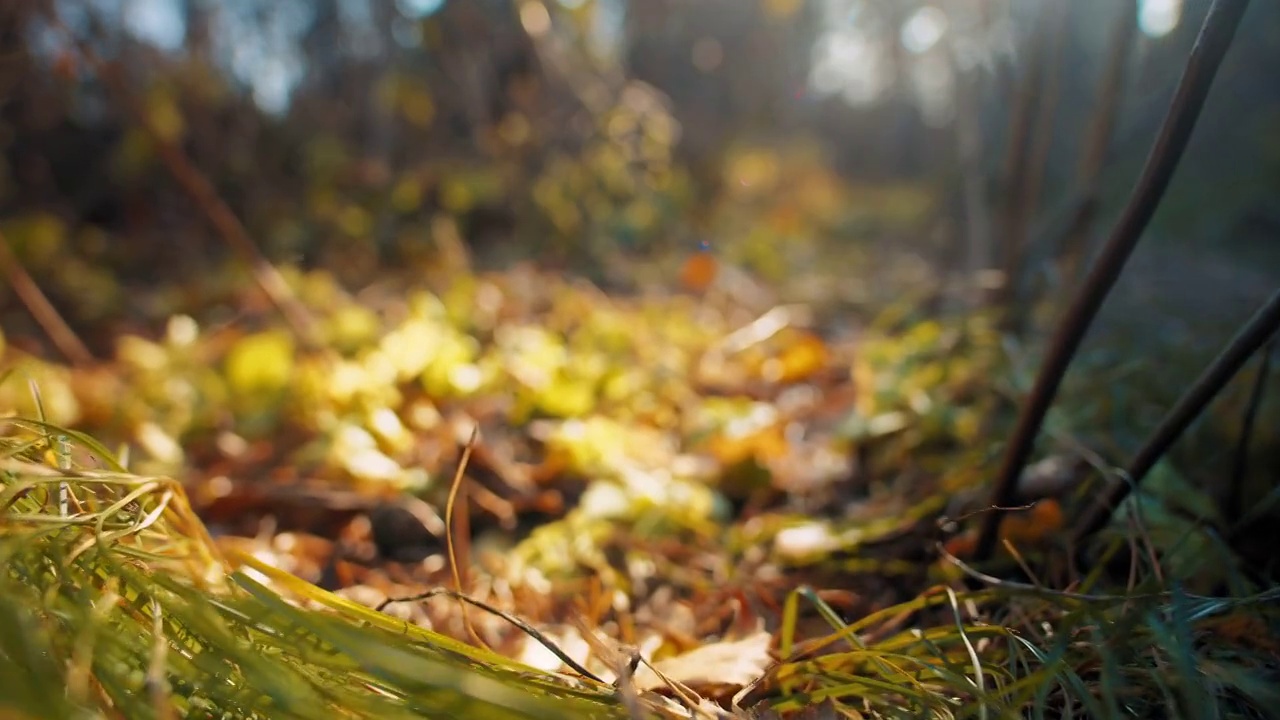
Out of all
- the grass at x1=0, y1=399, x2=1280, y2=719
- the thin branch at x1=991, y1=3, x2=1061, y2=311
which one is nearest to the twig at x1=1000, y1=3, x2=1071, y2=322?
the thin branch at x1=991, y1=3, x2=1061, y2=311

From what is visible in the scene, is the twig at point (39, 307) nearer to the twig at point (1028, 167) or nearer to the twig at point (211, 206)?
the twig at point (211, 206)

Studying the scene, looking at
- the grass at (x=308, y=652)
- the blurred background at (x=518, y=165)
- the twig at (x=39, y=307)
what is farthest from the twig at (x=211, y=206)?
the grass at (x=308, y=652)

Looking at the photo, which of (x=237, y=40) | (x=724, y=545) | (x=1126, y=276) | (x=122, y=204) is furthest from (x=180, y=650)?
(x=237, y=40)

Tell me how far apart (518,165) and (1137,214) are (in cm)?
389

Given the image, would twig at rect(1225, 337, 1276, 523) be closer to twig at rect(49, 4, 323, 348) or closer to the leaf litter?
the leaf litter

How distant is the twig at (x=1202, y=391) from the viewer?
661mm

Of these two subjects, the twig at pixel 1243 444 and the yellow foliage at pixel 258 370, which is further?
the yellow foliage at pixel 258 370

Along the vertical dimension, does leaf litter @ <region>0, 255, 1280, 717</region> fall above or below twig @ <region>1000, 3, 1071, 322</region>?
below

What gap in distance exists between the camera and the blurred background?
2.35 m

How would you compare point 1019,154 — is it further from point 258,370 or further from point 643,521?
point 258,370

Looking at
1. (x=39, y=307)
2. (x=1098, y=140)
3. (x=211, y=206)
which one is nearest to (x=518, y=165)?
(x=211, y=206)

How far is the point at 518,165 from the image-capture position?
14.1ft

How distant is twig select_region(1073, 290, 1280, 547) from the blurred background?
1041 millimetres

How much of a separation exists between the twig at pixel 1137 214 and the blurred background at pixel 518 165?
104cm
